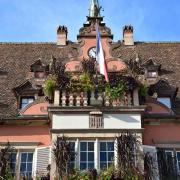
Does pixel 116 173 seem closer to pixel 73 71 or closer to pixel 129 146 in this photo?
pixel 129 146

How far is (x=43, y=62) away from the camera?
24031mm

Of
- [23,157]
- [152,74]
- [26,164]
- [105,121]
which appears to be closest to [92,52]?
[152,74]

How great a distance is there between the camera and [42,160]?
17984mm

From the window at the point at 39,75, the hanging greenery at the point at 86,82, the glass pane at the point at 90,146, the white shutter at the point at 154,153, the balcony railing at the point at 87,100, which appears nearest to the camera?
the white shutter at the point at 154,153

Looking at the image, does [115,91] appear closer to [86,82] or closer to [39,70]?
[86,82]

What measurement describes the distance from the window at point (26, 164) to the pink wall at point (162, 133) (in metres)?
3.91

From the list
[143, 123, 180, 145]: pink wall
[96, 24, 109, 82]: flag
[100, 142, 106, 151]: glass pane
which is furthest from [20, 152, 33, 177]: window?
[143, 123, 180, 145]: pink wall

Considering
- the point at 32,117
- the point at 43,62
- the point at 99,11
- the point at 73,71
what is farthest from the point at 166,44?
the point at 32,117

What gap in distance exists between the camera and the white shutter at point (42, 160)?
17.7 m

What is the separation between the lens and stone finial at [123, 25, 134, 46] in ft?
87.5

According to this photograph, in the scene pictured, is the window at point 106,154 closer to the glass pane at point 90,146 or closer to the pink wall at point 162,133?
the glass pane at point 90,146

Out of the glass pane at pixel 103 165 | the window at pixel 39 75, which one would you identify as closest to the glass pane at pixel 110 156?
the glass pane at pixel 103 165

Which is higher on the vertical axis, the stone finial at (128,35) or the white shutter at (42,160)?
the stone finial at (128,35)

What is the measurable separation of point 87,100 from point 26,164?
296 centimetres
